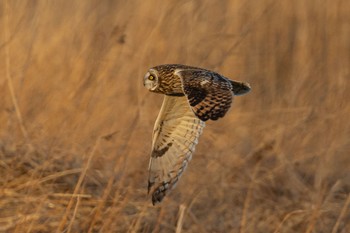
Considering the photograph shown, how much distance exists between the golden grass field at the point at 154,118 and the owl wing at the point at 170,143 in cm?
9

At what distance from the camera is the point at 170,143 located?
4.02m

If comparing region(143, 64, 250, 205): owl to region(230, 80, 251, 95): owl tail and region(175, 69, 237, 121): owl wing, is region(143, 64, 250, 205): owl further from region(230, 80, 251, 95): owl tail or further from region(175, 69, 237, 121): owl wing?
region(175, 69, 237, 121): owl wing

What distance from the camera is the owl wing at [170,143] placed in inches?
156

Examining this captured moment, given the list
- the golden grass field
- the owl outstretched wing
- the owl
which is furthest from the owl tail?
the golden grass field

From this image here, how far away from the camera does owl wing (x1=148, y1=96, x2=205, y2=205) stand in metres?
3.97

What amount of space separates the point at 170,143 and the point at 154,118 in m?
1.62

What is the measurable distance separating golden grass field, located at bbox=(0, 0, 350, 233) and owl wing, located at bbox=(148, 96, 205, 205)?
0.09 meters

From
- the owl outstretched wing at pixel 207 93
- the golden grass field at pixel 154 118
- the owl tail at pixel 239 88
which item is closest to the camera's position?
the owl outstretched wing at pixel 207 93

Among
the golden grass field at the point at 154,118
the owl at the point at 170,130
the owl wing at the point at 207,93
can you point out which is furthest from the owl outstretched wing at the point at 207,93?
the golden grass field at the point at 154,118

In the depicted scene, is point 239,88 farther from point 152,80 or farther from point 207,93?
point 207,93

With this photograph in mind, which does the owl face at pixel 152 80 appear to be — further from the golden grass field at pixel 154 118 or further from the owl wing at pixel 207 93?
the owl wing at pixel 207 93

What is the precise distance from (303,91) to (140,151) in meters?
1.77

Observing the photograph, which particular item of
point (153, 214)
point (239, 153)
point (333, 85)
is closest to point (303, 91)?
point (333, 85)

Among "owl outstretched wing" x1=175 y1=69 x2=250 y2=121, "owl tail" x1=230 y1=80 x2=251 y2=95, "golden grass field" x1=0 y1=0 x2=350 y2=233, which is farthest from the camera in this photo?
"golden grass field" x1=0 y1=0 x2=350 y2=233
